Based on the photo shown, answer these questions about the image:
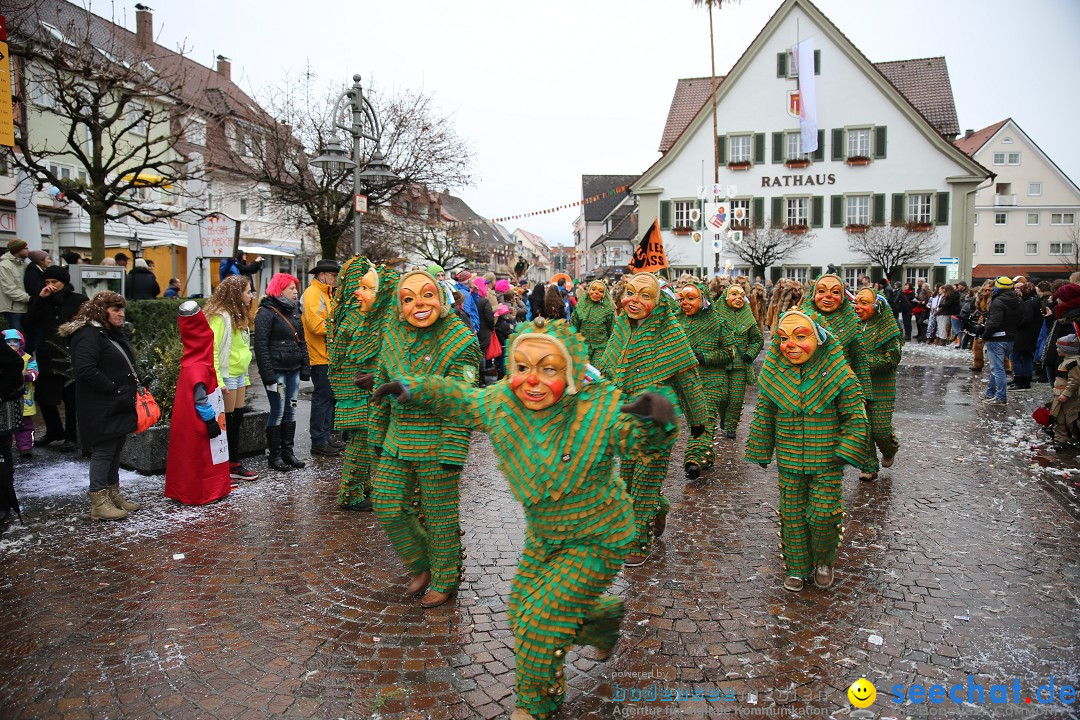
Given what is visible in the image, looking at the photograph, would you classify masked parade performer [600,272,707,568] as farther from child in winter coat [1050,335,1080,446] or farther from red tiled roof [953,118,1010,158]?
red tiled roof [953,118,1010,158]

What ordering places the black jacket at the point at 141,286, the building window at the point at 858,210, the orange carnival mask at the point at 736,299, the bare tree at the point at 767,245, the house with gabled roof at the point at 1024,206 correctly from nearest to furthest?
1. the orange carnival mask at the point at 736,299
2. the black jacket at the point at 141,286
3. the bare tree at the point at 767,245
4. the building window at the point at 858,210
5. the house with gabled roof at the point at 1024,206

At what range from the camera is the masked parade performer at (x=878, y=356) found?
7.05 meters

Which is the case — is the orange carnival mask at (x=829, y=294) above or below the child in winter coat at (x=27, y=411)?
above

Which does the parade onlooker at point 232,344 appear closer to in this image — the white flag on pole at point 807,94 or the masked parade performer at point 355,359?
the masked parade performer at point 355,359

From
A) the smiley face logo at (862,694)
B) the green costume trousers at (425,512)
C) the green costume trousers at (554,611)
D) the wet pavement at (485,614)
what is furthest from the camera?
the green costume trousers at (425,512)

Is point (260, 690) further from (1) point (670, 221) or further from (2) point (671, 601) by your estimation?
(1) point (670, 221)

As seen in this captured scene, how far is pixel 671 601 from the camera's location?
4.59m

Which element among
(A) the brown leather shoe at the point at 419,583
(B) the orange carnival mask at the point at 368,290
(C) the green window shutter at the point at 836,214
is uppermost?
(C) the green window shutter at the point at 836,214

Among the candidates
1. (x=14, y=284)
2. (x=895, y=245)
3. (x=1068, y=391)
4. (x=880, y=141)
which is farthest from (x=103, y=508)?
(x=880, y=141)

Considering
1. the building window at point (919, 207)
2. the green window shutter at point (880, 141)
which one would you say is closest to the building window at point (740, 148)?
the green window shutter at point (880, 141)

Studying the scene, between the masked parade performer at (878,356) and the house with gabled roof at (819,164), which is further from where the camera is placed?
the house with gabled roof at (819,164)

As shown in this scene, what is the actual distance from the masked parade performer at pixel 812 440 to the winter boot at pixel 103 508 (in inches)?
203

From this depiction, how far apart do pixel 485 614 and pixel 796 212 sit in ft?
110

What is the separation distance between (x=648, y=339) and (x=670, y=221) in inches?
1210
